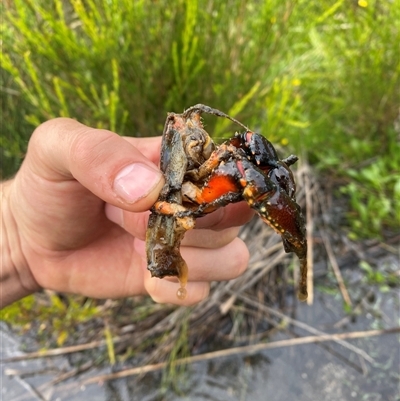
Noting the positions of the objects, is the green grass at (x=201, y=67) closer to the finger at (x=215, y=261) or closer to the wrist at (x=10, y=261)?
the wrist at (x=10, y=261)

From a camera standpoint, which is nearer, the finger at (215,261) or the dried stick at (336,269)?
the finger at (215,261)

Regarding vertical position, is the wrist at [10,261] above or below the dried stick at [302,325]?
above

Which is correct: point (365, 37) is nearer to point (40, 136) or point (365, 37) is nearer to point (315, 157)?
point (315, 157)

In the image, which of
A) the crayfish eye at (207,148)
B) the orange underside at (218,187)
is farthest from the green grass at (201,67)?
the orange underside at (218,187)

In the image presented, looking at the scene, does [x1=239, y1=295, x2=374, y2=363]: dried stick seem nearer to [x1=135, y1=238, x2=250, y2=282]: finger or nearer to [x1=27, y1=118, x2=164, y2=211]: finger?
[x1=135, y1=238, x2=250, y2=282]: finger

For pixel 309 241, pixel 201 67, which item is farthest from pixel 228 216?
pixel 309 241

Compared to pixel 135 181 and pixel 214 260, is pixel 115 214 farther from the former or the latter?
pixel 135 181
